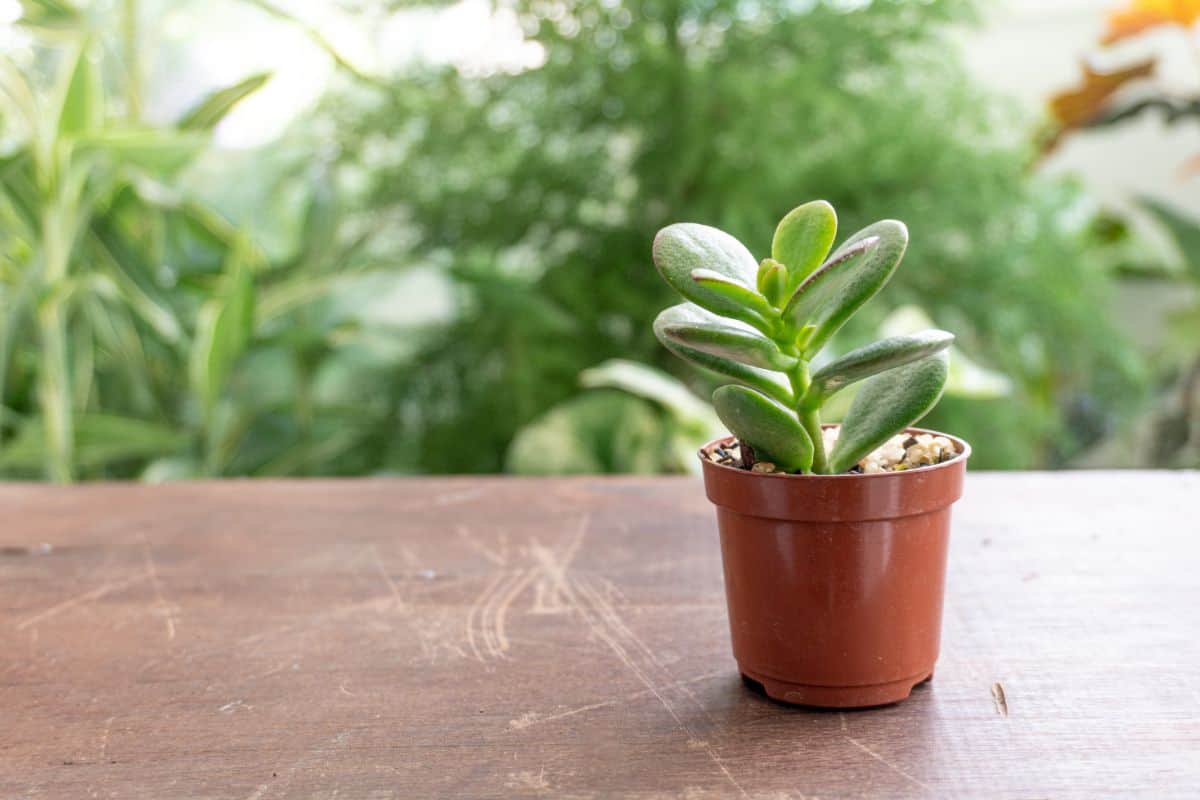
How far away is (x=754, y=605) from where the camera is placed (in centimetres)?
42

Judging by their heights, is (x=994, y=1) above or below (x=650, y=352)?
above

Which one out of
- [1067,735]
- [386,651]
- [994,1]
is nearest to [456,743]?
[386,651]

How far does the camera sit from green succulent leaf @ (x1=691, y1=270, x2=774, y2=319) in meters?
0.36

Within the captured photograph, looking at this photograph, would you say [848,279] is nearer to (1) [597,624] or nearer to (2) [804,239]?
(2) [804,239]

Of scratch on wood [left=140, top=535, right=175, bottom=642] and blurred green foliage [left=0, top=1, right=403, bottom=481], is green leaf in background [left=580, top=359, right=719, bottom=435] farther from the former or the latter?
scratch on wood [left=140, top=535, right=175, bottom=642]

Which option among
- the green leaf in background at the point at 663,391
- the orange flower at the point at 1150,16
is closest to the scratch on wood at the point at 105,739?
the green leaf in background at the point at 663,391

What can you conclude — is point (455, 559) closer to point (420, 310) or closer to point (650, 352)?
point (650, 352)

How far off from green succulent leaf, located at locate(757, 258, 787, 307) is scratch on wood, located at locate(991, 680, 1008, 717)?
0.60 feet

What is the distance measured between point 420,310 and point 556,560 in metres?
1.70

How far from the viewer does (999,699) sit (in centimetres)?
42

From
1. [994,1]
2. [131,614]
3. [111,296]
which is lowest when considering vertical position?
[131,614]

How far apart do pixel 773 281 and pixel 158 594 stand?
395 mm

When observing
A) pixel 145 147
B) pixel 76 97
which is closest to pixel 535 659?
pixel 145 147

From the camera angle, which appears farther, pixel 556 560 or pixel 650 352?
pixel 650 352
